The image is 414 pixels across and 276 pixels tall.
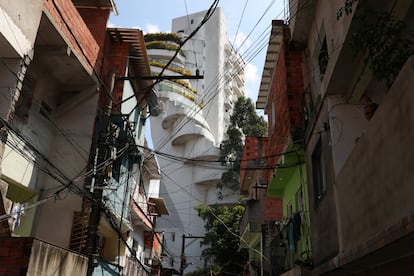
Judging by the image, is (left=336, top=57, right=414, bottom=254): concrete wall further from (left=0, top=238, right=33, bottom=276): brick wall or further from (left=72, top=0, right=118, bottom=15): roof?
(left=72, top=0, right=118, bottom=15): roof

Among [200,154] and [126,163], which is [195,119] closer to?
[200,154]

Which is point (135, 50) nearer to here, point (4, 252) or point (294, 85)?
point (294, 85)

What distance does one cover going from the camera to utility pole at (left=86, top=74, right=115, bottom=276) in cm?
1013

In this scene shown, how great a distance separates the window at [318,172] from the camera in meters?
8.97

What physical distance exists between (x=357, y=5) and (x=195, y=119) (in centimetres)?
4235

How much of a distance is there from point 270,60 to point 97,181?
7.61 metres

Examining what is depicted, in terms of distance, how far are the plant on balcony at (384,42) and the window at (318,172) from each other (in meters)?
3.46

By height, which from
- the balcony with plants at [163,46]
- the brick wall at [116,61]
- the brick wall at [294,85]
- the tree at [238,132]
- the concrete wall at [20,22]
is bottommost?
the concrete wall at [20,22]

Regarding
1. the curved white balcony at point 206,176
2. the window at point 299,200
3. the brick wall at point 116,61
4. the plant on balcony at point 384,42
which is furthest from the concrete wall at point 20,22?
the curved white balcony at point 206,176

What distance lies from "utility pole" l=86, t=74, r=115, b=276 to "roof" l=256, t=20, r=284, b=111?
5521 mm

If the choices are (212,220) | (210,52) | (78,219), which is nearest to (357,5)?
(78,219)

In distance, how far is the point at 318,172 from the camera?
9.31 metres

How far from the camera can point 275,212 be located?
664 inches

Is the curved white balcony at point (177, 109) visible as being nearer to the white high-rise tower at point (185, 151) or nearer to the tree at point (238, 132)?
the white high-rise tower at point (185, 151)
